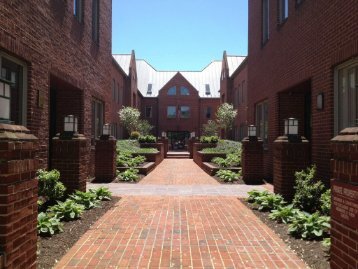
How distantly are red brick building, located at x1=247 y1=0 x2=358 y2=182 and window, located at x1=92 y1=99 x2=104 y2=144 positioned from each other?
6.37m

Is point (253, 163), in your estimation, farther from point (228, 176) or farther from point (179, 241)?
point (179, 241)

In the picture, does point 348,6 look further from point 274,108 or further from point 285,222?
point 274,108

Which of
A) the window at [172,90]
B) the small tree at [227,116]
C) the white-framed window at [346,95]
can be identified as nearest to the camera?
the white-framed window at [346,95]

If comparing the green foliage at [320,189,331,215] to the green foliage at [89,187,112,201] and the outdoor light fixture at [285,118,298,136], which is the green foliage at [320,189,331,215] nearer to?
the outdoor light fixture at [285,118,298,136]

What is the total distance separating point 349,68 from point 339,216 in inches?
181

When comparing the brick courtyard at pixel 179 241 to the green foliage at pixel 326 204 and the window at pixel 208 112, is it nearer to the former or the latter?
the green foliage at pixel 326 204

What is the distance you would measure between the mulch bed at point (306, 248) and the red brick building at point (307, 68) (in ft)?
8.45

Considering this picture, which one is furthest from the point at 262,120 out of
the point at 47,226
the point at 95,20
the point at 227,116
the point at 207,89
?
the point at 207,89

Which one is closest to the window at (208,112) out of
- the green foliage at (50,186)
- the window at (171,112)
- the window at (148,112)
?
the window at (171,112)

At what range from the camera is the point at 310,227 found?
18.9ft

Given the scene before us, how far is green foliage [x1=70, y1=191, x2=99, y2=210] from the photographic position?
7.86m

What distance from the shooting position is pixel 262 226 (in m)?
6.59

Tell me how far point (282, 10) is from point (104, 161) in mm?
7597

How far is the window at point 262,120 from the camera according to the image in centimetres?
1503
